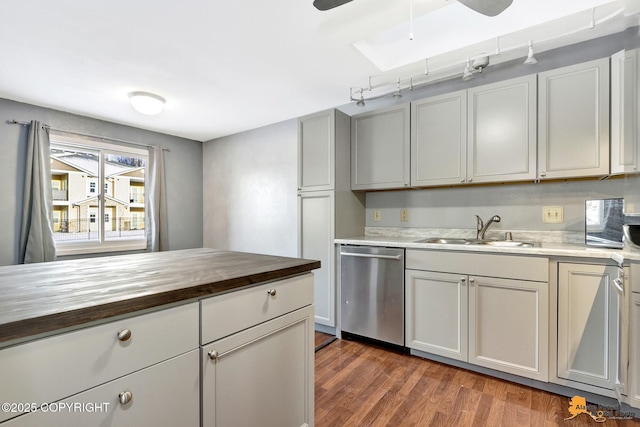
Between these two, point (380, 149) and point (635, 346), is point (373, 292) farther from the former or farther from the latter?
point (635, 346)

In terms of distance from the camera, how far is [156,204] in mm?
4141

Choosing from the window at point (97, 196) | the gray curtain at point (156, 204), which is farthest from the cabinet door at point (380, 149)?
the window at point (97, 196)

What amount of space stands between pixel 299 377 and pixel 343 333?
→ 154 cm

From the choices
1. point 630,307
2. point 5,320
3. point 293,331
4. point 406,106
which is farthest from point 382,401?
point 406,106

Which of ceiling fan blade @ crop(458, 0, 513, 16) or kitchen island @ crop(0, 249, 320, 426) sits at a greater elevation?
ceiling fan blade @ crop(458, 0, 513, 16)

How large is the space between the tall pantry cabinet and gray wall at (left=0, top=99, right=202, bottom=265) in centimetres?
243

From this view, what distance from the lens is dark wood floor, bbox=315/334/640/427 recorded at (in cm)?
164

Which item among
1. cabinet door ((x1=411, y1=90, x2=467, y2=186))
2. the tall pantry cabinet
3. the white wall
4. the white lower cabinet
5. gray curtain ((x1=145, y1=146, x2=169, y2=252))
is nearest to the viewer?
the white lower cabinet

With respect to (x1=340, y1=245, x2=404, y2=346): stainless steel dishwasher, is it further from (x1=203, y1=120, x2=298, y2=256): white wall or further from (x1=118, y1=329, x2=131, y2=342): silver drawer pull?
(x1=118, y1=329, x2=131, y2=342): silver drawer pull

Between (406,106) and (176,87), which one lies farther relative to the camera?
(176,87)

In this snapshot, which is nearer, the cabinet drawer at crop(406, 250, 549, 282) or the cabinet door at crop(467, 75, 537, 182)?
the cabinet drawer at crop(406, 250, 549, 282)

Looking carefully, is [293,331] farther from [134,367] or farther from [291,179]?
[291,179]

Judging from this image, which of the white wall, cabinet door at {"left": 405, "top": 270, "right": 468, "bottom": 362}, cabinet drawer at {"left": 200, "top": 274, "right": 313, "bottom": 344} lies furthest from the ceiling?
cabinet door at {"left": 405, "top": 270, "right": 468, "bottom": 362}

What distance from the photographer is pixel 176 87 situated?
2.84m
